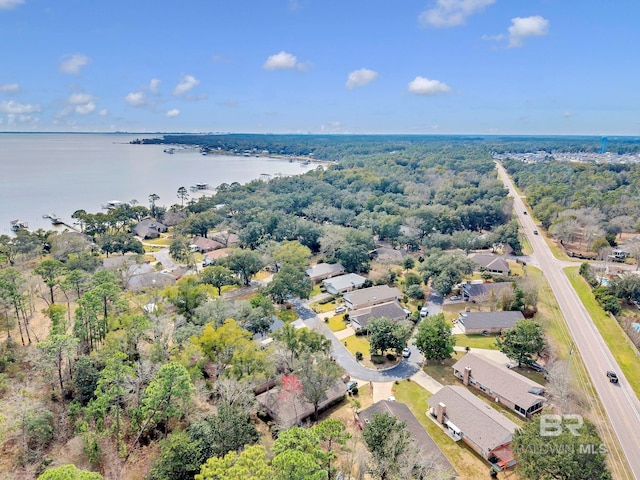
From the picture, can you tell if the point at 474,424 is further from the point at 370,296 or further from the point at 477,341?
the point at 370,296

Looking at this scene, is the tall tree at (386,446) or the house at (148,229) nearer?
the tall tree at (386,446)

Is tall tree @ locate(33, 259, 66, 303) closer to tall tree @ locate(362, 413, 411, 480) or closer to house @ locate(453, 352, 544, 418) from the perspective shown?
tall tree @ locate(362, 413, 411, 480)

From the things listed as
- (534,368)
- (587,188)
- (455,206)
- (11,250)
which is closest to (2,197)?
(11,250)

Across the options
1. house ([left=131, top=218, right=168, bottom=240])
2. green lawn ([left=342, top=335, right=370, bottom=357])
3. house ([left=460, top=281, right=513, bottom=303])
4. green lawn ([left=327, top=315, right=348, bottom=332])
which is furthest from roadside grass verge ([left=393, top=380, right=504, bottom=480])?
house ([left=131, top=218, right=168, bottom=240])

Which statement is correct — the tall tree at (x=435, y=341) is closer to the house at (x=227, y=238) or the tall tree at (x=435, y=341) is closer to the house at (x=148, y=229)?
the house at (x=227, y=238)

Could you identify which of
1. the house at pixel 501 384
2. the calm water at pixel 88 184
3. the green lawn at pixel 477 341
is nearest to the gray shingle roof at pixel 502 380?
the house at pixel 501 384

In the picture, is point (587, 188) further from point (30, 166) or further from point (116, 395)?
point (30, 166)

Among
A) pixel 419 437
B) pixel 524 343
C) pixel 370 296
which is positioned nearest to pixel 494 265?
pixel 370 296
